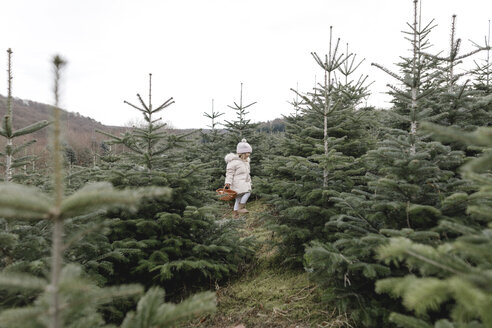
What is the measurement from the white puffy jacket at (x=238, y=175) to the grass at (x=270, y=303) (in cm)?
341

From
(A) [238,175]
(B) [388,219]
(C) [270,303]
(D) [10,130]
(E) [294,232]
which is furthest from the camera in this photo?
(A) [238,175]

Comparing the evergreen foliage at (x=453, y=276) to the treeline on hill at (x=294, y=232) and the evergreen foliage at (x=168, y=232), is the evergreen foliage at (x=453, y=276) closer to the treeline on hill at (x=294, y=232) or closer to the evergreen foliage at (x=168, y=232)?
the treeline on hill at (x=294, y=232)

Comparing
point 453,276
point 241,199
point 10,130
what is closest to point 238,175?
point 241,199

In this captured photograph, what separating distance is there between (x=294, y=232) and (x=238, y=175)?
13.9 ft

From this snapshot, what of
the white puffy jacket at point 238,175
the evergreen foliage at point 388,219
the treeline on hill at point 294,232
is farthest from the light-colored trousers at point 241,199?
the evergreen foliage at point 388,219

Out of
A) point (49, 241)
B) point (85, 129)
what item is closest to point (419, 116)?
point (49, 241)

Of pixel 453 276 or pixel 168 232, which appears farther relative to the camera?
pixel 168 232

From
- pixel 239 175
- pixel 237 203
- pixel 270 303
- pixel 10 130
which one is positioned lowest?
pixel 270 303

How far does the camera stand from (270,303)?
11.4 feet

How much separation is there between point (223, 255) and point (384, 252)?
334 centimetres

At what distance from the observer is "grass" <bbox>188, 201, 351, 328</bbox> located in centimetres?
308

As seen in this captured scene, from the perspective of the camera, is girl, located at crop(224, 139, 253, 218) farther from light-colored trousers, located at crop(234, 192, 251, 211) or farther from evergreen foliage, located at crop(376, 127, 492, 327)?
evergreen foliage, located at crop(376, 127, 492, 327)

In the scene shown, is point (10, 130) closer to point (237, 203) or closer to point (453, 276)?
point (453, 276)

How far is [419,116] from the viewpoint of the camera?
3.15 m
